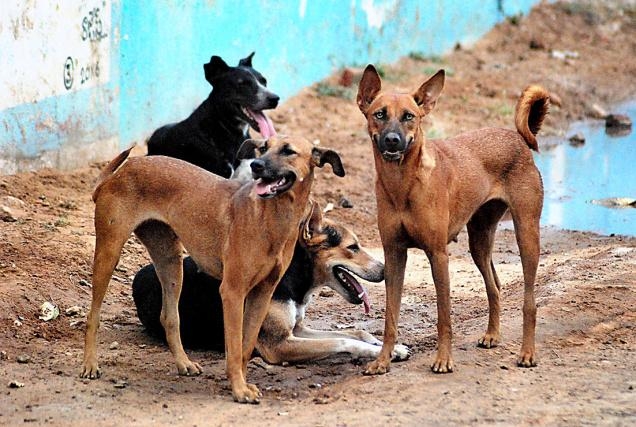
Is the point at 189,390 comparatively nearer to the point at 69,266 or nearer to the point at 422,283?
the point at 69,266

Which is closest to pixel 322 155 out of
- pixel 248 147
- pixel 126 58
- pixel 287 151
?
pixel 287 151

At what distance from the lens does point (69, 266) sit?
8.20 m

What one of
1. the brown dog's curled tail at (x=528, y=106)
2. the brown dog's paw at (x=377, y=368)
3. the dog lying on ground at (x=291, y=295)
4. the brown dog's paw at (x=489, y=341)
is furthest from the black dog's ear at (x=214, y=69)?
the brown dog's paw at (x=377, y=368)

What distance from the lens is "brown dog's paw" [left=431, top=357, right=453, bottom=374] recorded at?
21.2 feet

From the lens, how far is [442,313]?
654cm

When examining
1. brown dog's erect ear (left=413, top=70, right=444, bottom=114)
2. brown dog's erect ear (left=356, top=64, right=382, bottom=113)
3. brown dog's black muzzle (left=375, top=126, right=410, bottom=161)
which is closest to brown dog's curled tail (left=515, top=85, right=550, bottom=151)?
brown dog's erect ear (left=413, top=70, right=444, bottom=114)

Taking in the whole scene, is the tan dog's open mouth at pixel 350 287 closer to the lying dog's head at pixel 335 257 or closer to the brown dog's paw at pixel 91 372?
the lying dog's head at pixel 335 257

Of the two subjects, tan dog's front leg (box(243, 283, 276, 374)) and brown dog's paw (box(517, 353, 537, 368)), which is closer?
tan dog's front leg (box(243, 283, 276, 374))

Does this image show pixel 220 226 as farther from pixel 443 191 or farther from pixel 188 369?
pixel 443 191

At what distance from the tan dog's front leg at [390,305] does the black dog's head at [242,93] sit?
3090mm

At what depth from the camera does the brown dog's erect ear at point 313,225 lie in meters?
7.47

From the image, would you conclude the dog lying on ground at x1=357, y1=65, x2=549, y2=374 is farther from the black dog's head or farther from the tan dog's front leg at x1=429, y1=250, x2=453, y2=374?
the black dog's head

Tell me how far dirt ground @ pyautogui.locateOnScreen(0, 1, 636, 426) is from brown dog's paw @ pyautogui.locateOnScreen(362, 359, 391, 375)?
0.09 meters

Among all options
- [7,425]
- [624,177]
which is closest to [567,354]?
[7,425]
